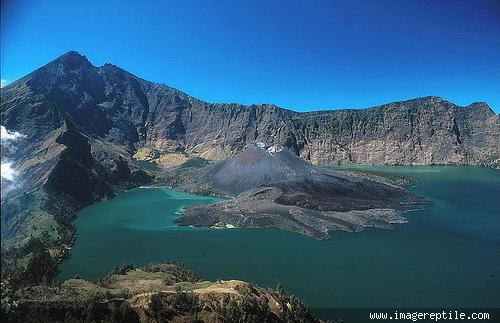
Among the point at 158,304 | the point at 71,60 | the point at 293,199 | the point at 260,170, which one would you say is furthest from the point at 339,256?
the point at 71,60

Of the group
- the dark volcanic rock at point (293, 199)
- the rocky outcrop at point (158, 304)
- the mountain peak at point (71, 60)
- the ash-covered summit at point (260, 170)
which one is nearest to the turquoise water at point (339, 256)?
the dark volcanic rock at point (293, 199)

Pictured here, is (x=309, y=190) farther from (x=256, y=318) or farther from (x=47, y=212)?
(x=256, y=318)

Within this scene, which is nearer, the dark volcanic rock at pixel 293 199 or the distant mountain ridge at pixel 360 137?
the dark volcanic rock at pixel 293 199

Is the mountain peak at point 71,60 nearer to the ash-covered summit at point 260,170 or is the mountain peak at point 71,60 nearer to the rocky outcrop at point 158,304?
the ash-covered summit at point 260,170

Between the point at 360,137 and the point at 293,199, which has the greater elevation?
the point at 360,137

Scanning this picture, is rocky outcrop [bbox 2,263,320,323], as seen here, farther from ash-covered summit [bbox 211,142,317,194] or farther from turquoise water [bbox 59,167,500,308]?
ash-covered summit [bbox 211,142,317,194]

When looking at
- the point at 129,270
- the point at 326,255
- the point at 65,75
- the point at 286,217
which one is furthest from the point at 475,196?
the point at 65,75

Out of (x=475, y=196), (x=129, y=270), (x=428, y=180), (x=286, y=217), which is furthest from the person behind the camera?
(x=428, y=180)

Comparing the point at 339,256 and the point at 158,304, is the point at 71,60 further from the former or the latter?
the point at 158,304
